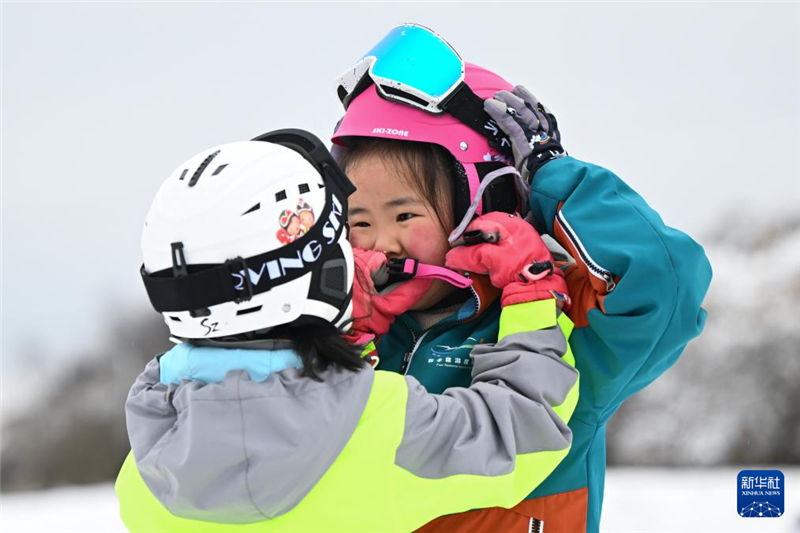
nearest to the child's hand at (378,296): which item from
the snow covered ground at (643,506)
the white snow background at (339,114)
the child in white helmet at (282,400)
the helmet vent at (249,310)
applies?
the child in white helmet at (282,400)

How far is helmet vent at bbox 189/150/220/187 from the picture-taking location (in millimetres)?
1158

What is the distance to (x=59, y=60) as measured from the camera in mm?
5820

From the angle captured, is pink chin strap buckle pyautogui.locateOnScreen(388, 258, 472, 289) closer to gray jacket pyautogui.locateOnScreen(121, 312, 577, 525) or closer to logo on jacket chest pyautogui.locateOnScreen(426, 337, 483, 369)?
logo on jacket chest pyautogui.locateOnScreen(426, 337, 483, 369)

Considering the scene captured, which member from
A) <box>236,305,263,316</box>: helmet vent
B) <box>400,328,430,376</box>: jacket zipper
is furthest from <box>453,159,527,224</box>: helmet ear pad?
<box>236,305,263,316</box>: helmet vent

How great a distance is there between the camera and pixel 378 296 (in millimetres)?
1625

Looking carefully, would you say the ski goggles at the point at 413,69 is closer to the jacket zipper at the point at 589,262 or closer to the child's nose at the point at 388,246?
the child's nose at the point at 388,246

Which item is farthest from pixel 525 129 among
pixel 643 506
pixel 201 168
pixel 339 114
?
pixel 339 114

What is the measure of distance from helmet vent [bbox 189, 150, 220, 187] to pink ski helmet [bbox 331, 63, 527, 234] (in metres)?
0.52

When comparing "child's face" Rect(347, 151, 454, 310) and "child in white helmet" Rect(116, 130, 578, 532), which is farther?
"child's face" Rect(347, 151, 454, 310)

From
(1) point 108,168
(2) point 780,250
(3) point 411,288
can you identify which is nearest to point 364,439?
(3) point 411,288

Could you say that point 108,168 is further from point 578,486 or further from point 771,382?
point 578,486

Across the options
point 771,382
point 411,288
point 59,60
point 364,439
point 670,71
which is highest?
point 59,60

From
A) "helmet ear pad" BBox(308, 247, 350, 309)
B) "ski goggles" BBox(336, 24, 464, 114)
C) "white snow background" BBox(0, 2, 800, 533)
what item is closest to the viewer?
"helmet ear pad" BBox(308, 247, 350, 309)

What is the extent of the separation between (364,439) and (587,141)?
4.88 metres
